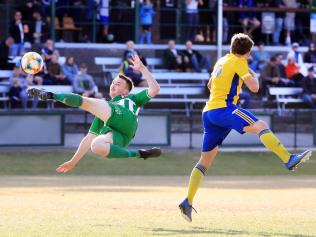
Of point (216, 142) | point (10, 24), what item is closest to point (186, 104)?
point (10, 24)

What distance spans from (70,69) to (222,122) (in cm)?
1532

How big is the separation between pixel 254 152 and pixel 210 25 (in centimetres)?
755

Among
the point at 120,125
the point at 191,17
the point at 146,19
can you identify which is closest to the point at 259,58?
the point at 191,17

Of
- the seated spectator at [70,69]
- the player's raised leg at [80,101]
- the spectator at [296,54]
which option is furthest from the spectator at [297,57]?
the player's raised leg at [80,101]

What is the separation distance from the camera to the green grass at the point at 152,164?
Answer: 2109cm

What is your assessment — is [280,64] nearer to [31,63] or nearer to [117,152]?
[31,63]

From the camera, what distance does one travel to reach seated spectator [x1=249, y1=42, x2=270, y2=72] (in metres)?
29.0

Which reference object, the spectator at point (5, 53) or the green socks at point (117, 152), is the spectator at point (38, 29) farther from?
the green socks at point (117, 152)

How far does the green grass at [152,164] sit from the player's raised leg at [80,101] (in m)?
8.26

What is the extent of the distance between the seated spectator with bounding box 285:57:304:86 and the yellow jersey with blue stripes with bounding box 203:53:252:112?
17100 mm

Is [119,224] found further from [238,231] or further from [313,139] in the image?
[313,139]

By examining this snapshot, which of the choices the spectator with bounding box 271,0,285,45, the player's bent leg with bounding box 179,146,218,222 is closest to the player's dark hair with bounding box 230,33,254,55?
the player's bent leg with bounding box 179,146,218,222

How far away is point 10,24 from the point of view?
93.8 feet

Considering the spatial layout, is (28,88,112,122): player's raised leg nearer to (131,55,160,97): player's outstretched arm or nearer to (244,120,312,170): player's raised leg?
(131,55,160,97): player's outstretched arm
